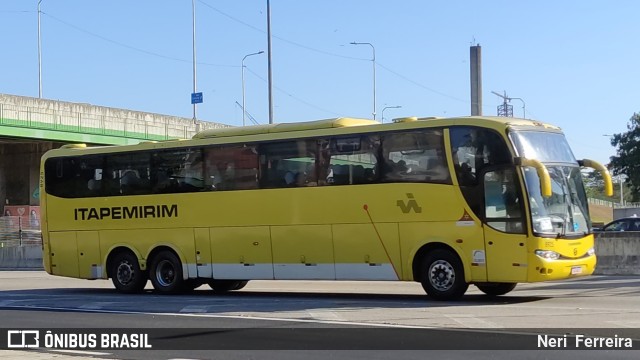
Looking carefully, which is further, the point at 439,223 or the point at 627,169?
the point at 627,169

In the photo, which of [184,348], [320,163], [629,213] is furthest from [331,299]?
[629,213]

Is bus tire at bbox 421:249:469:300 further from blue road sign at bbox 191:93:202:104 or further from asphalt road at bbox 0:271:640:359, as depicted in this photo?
blue road sign at bbox 191:93:202:104

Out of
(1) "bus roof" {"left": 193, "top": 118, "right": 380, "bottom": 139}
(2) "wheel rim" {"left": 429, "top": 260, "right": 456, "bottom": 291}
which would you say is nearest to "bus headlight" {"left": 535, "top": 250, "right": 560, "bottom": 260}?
(2) "wheel rim" {"left": 429, "top": 260, "right": 456, "bottom": 291}

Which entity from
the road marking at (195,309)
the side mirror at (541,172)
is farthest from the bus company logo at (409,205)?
the road marking at (195,309)

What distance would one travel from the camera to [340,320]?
47.3 ft

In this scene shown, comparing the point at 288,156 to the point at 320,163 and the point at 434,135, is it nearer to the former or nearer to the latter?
the point at 320,163

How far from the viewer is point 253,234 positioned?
63.9 feet

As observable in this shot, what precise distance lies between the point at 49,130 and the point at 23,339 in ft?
143

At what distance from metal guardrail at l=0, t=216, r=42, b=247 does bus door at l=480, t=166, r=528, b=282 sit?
30991mm

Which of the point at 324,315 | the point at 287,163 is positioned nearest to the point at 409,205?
the point at 287,163

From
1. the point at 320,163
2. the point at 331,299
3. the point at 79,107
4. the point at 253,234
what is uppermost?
the point at 79,107

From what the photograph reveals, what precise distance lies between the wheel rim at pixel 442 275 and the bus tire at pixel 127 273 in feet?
25.2

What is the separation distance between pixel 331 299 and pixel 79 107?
42552mm

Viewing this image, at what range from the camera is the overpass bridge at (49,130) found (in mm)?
52844
